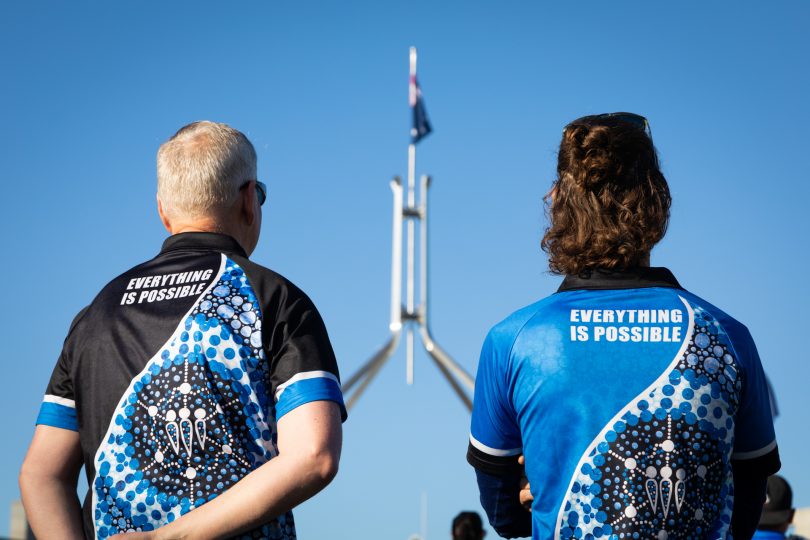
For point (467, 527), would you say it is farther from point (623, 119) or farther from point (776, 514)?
point (623, 119)

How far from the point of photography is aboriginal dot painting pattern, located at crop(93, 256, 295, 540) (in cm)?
343

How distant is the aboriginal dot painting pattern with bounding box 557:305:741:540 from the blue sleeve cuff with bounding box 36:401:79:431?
1.61m

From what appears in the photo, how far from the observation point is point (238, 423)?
3.46m

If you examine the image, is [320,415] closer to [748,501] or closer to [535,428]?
[535,428]

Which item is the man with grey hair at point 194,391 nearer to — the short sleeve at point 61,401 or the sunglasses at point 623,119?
the short sleeve at point 61,401

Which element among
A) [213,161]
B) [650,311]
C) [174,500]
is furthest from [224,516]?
[650,311]

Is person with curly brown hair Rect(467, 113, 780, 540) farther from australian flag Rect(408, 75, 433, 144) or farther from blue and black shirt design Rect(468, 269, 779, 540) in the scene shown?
australian flag Rect(408, 75, 433, 144)

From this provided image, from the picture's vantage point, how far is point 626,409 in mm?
3447

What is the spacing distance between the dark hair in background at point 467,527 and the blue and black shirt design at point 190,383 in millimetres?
5349

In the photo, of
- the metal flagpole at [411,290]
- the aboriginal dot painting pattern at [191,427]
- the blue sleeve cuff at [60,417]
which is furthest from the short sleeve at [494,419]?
the metal flagpole at [411,290]

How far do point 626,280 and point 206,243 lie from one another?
1368mm

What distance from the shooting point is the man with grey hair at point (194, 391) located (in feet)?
10.8

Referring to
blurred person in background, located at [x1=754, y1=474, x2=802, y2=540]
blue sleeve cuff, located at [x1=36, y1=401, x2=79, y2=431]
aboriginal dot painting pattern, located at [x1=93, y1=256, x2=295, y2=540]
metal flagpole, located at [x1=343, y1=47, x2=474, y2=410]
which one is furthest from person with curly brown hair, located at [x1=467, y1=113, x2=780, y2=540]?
metal flagpole, located at [x1=343, y1=47, x2=474, y2=410]

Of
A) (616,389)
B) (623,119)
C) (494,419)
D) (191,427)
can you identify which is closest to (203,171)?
(191,427)
